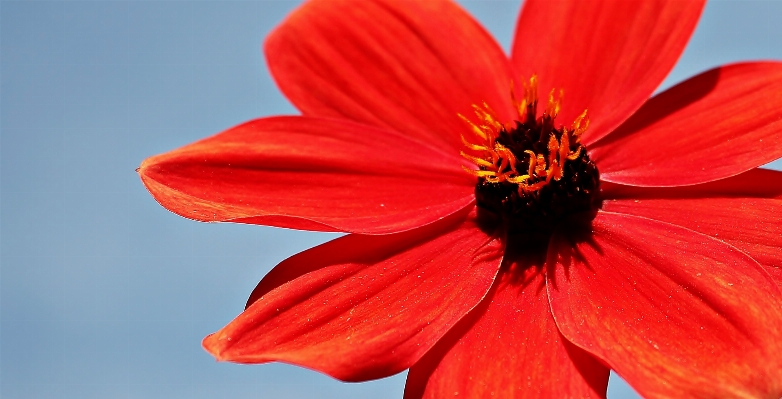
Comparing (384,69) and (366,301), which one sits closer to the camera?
(366,301)

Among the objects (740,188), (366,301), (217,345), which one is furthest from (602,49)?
(217,345)

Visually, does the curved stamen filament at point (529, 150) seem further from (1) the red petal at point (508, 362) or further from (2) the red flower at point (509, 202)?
(1) the red petal at point (508, 362)

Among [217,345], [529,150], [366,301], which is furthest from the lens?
[529,150]

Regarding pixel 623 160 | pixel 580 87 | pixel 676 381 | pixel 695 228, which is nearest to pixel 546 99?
pixel 580 87

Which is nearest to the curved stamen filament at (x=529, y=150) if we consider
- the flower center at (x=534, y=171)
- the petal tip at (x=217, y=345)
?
the flower center at (x=534, y=171)

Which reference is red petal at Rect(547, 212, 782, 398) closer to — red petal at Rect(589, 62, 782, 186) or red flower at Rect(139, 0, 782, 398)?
red flower at Rect(139, 0, 782, 398)

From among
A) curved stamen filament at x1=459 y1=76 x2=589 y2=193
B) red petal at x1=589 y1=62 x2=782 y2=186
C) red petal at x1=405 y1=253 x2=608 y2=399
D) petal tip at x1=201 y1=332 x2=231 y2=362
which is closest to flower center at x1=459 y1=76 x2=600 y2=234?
curved stamen filament at x1=459 y1=76 x2=589 y2=193

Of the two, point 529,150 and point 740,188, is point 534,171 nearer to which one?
point 529,150
